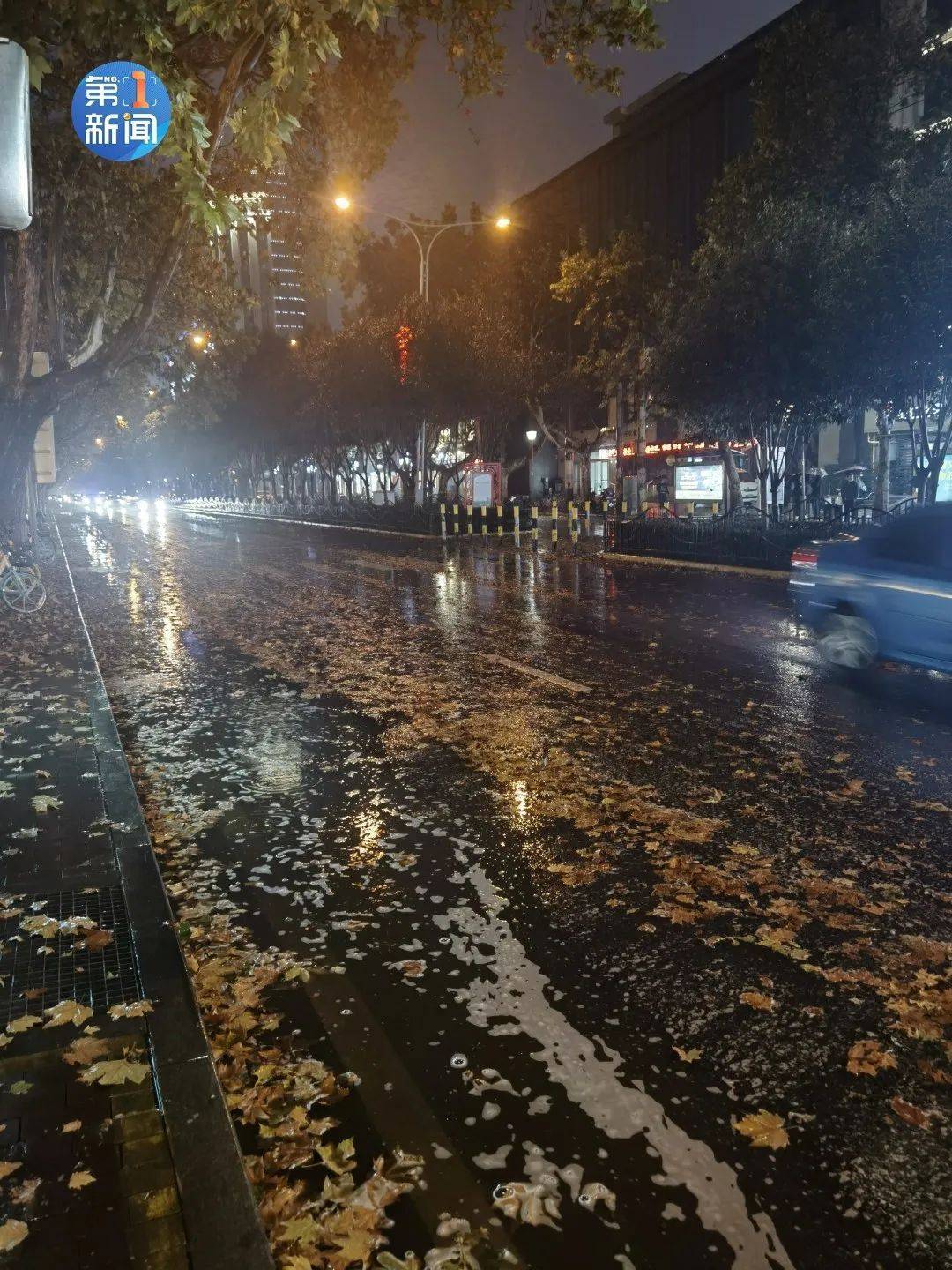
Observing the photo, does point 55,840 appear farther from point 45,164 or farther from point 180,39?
point 45,164

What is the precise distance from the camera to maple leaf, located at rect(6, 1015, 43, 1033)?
362cm

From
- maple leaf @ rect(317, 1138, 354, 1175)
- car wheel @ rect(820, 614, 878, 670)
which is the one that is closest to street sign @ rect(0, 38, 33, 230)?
maple leaf @ rect(317, 1138, 354, 1175)

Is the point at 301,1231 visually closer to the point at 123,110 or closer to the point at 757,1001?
the point at 757,1001

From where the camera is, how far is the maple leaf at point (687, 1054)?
358cm

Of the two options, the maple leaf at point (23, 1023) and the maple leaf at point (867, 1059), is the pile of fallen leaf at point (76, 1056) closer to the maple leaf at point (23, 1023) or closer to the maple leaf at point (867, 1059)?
the maple leaf at point (23, 1023)

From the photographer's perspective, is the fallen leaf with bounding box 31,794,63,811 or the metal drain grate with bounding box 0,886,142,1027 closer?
the metal drain grate with bounding box 0,886,142,1027

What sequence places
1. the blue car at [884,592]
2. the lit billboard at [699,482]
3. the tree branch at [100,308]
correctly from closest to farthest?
the blue car at [884,592] < the tree branch at [100,308] < the lit billboard at [699,482]

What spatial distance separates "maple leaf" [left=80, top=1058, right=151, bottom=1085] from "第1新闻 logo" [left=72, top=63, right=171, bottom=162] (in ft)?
27.0

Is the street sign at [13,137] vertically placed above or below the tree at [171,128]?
below

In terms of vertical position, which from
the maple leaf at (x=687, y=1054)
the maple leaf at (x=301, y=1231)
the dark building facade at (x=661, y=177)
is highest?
the dark building facade at (x=661, y=177)

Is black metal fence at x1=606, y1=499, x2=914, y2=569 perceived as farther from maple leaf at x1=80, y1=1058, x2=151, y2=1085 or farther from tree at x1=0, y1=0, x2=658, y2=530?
maple leaf at x1=80, y1=1058, x2=151, y2=1085

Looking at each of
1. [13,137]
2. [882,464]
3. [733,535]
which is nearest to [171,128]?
[13,137]

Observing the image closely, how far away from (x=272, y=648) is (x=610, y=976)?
933cm

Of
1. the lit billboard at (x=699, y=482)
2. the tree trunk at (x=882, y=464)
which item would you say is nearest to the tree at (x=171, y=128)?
the tree trunk at (x=882, y=464)
